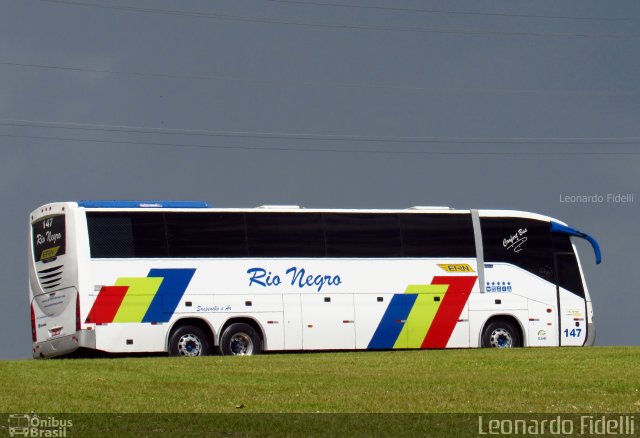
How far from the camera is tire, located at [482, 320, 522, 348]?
3762 centimetres

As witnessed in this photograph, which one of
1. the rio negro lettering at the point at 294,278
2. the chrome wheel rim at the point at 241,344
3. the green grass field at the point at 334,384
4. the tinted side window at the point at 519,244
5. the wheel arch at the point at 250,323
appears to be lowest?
the green grass field at the point at 334,384

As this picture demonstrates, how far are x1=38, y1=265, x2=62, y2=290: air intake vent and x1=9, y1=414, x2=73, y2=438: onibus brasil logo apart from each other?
55.7 feet

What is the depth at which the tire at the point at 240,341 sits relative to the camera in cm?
3488

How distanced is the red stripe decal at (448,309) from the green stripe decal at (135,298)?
8.00 meters

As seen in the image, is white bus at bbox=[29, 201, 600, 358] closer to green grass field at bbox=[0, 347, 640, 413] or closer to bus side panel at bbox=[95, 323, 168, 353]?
bus side panel at bbox=[95, 323, 168, 353]

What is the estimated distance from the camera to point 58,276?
112 feet

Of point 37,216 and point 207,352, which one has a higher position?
point 37,216

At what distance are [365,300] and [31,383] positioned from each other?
49.4 ft

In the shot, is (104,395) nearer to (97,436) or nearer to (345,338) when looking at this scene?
(97,436)

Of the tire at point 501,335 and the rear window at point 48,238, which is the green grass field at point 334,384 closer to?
the rear window at point 48,238

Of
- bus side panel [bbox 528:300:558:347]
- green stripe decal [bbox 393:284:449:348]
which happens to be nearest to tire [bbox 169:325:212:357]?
green stripe decal [bbox 393:284:449:348]

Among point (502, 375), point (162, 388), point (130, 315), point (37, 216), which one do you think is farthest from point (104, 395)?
point (37, 216)

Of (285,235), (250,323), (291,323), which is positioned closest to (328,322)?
(291,323)

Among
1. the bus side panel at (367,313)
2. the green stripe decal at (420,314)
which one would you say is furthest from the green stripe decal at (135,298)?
the green stripe decal at (420,314)
